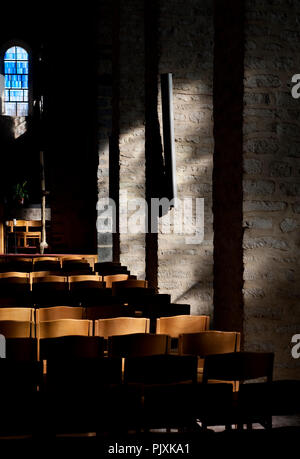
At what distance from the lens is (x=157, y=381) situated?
3744 mm

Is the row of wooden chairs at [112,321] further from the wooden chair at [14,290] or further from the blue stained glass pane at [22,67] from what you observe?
the blue stained glass pane at [22,67]

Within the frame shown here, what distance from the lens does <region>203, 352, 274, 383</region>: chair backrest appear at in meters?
3.73

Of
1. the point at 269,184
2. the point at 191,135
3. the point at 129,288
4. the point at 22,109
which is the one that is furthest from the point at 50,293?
the point at 22,109

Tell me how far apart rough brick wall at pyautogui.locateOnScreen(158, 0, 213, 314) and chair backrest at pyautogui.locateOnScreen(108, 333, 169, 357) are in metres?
4.95

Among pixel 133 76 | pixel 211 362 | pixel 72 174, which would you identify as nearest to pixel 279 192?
pixel 211 362

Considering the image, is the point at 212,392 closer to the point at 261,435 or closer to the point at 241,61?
the point at 261,435

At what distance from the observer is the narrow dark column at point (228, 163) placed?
532 cm

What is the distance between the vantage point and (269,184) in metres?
5.23

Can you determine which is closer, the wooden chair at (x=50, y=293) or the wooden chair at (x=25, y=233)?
the wooden chair at (x=50, y=293)

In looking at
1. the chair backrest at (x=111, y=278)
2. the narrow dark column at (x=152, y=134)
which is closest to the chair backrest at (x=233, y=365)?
the narrow dark column at (x=152, y=134)

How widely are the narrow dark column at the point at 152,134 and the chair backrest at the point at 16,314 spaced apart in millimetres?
3647

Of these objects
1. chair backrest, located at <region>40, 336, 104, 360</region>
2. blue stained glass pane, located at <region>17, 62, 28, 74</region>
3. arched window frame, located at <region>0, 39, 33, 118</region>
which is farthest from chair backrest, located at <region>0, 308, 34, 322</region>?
blue stained glass pane, located at <region>17, 62, 28, 74</region>

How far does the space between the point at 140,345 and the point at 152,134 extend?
5.87 metres

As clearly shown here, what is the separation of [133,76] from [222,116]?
6.99 meters
